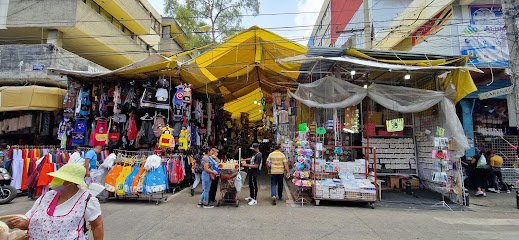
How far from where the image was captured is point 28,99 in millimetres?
9453

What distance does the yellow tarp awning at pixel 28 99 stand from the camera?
945 cm

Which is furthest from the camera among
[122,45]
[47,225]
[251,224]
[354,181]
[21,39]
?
[122,45]

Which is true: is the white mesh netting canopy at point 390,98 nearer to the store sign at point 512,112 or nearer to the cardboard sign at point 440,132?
the cardboard sign at point 440,132

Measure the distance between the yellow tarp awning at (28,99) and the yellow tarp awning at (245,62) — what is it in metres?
4.68

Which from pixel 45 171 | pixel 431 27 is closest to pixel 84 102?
pixel 45 171

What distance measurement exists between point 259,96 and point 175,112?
7466mm

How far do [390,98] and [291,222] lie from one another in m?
4.43

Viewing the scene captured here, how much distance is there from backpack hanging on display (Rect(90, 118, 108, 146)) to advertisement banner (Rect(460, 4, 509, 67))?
41.4 feet

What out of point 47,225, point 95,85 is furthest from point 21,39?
point 47,225

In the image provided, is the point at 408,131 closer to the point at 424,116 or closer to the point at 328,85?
the point at 424,116

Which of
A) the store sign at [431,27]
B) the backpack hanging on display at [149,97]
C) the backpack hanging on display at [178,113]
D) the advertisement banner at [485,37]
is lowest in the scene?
the backpack hanging on display at [178,113]

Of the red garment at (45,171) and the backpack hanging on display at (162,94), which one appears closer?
Result: the red garment at (45,171)

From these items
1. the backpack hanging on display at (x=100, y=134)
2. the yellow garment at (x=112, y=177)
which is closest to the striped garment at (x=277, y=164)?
the yellow garment at (x=112, y=177)

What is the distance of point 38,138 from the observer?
404 inches
